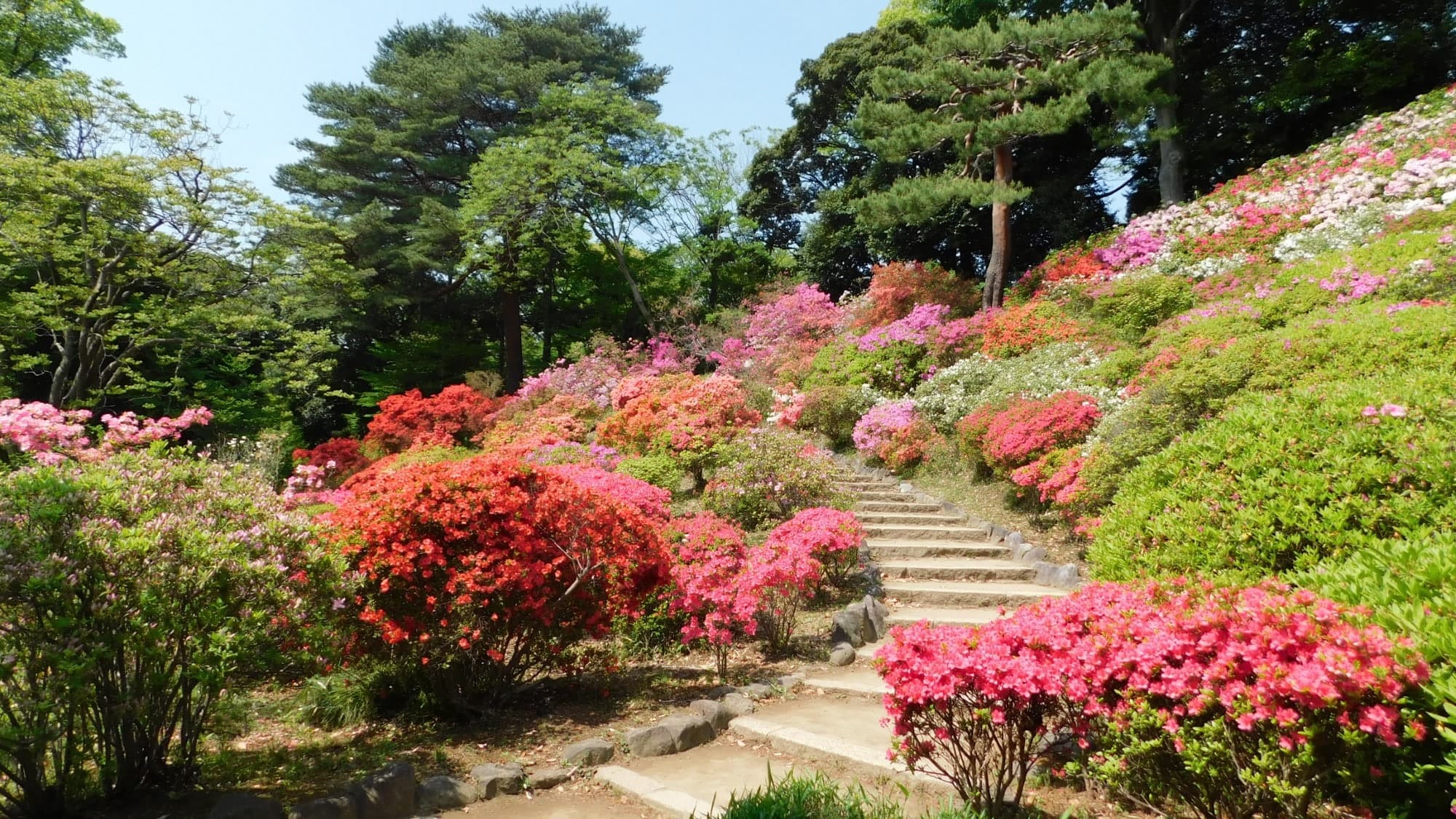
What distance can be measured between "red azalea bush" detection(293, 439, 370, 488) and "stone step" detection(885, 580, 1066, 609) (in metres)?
13.3

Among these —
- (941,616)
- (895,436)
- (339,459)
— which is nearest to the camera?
(941,616)

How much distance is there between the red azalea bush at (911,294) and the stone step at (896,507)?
596 cm

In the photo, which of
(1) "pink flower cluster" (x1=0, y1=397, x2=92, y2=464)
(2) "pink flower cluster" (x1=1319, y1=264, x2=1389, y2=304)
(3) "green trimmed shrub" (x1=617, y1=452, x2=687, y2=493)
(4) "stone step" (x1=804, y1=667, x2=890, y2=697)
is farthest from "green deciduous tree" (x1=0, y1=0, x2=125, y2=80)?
(2) "pink flower cluster" (x1=1319, y1=264, x2=1389, y2=304)

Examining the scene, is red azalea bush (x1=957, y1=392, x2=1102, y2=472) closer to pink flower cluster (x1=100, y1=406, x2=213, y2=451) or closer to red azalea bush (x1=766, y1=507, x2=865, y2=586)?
red azalea bush (x1=766, y1=507, x2=865, y2=586)

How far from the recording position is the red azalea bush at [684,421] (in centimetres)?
970

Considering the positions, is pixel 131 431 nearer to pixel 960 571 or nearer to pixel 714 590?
pixel 714 590

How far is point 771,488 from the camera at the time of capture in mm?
7992

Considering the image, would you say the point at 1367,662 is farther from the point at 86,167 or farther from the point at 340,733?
the point at 86,167

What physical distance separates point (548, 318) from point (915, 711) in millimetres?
21864

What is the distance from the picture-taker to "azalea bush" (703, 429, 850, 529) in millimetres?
7992

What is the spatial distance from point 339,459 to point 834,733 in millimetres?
15474

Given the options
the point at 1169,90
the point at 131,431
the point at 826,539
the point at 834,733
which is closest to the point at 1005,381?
the point at 826,539

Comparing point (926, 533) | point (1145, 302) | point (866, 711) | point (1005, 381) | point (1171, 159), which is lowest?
point (866, 711)

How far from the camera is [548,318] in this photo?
2312 cm
